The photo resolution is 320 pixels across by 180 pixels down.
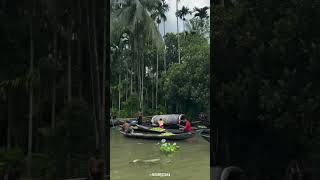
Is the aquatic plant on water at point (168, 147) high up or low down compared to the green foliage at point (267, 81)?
down

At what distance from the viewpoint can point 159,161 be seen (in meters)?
5.04

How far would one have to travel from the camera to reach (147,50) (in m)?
5.12

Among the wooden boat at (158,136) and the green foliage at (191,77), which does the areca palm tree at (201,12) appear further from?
the wooden boat at (158,136)

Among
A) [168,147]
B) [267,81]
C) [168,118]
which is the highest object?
[267,81]
